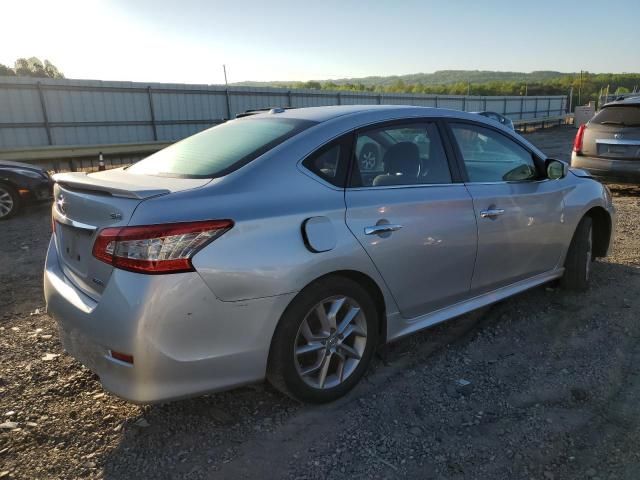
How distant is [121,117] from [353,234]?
14.5m

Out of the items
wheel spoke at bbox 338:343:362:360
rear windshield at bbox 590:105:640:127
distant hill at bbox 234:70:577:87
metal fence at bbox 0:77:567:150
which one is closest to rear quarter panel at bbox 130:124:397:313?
wheel spoke at bbox 338:343:362:360

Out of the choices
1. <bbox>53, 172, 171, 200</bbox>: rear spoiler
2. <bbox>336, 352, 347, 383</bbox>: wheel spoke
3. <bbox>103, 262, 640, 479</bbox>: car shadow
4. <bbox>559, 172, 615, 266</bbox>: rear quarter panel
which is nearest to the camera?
<bbox>53, 172, 171, 200</bbox>: rear spoiler

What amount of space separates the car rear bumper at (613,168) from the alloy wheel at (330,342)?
752 cm

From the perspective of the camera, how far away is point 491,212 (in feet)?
11.3

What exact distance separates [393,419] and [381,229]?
1.04 metres

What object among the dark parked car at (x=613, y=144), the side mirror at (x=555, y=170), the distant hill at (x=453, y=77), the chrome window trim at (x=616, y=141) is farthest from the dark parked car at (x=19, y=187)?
the distant hill at (x=453, y=77)

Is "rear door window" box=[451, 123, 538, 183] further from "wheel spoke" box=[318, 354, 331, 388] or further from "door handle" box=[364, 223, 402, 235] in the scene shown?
"wheel spoke" box=[318, 354, 331, 388]

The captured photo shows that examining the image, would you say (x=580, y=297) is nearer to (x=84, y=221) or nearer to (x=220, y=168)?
(x=220, y=168)

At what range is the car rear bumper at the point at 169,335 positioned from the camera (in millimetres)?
2209

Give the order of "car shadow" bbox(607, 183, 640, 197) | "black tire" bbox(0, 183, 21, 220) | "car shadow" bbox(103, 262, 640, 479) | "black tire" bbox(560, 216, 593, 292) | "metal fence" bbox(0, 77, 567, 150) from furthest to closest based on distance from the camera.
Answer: "metal fence" bbox(0, 77, 567, 150) < "car shadow" bbox(607, 183, 640, 197) < "black tire" bbox(0, 183, 21, 220) < "black tire" bbox(560, 216, 593, 292) < "car shadow" bbox(103, 262, 640, 479)

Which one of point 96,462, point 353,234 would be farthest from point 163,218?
point 96,462

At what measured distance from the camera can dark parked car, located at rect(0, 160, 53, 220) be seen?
8.22 metres

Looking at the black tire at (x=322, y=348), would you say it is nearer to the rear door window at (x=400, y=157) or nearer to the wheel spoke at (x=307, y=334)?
the wheel spoke at (x=307, y=334)

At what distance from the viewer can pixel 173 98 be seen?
16656mm
